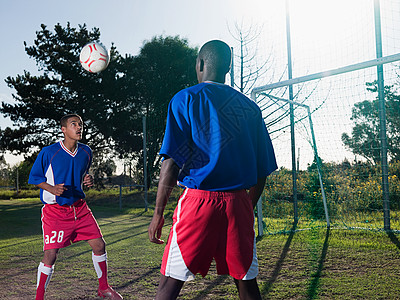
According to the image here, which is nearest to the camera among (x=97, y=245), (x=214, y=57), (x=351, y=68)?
(x=214, y=57)

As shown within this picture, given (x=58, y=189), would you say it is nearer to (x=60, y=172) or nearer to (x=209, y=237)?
(x=60, y=172)

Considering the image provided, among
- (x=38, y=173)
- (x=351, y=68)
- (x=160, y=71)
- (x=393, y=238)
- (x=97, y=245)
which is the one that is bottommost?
(x=393, y=238)

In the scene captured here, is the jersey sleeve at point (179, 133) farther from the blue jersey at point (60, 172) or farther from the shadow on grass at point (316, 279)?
the shadow on grass at point (316, 279)

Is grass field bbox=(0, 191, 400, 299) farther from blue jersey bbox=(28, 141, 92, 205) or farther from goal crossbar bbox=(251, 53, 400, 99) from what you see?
goal crossbar bbox=(251, 53, 400, 99)

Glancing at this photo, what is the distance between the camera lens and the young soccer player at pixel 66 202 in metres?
3.33

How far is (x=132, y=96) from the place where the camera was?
75.3ft

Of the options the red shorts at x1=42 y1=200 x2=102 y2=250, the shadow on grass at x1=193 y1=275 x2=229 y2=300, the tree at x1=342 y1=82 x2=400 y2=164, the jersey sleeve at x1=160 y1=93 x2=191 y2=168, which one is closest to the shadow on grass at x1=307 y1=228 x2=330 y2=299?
the shadow on grass at x1=193 y1=275 x2=229 y2=300

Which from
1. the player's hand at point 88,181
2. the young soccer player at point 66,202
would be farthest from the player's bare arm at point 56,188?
the player's hand at point 88,181

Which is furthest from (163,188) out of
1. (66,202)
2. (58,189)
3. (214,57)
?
(66,202)

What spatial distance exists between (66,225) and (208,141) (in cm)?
213

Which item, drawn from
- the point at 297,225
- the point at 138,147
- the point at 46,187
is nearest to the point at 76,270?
the point at 46,187

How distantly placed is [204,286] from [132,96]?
794 inches

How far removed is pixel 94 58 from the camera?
20.4 ft

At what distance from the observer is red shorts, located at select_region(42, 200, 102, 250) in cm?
331
